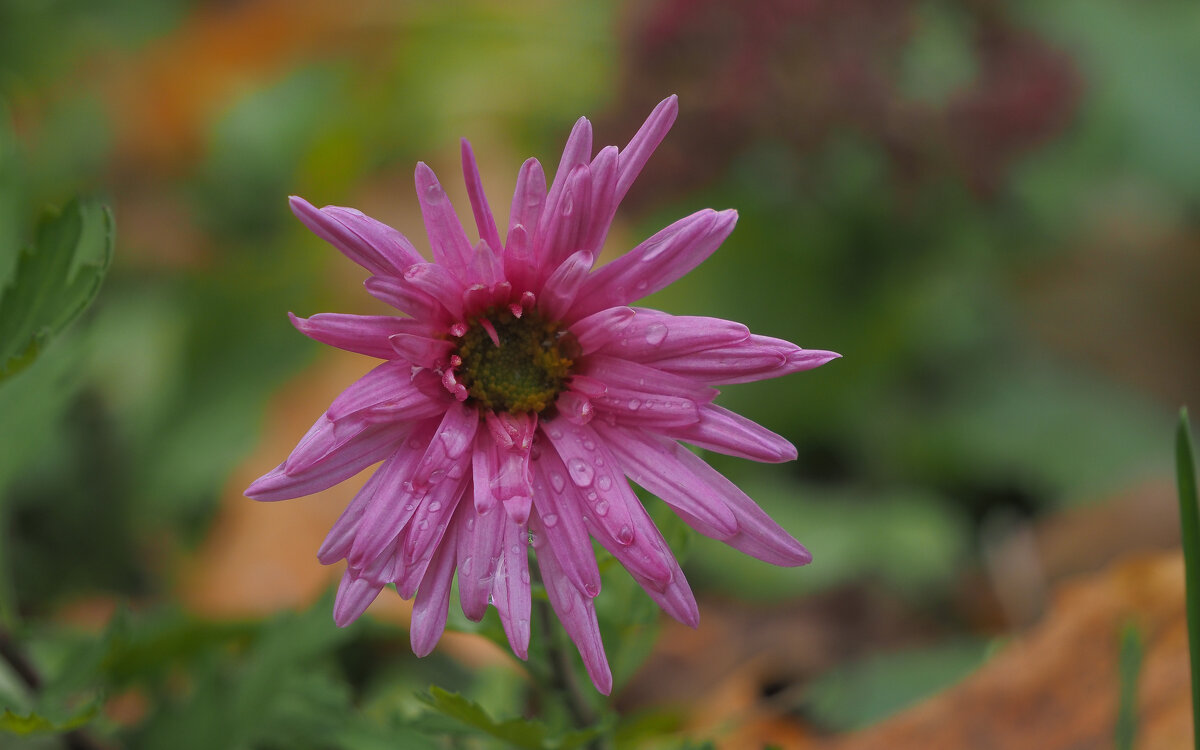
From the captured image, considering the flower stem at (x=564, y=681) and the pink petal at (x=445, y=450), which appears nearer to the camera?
the pink petal at (x=445, y=450)

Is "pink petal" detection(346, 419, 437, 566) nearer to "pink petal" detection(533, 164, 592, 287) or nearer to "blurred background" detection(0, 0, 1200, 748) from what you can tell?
"pink petal" detection(533, 164, 592, 287)

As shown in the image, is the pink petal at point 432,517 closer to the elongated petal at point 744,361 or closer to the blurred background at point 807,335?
the elongated petal at point 744,361

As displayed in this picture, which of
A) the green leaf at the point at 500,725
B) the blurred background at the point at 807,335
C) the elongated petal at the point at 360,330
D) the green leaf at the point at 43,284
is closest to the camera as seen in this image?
the elongated petal at the point at 360,330

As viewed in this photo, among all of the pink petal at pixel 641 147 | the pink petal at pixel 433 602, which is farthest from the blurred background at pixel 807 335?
the pink petal at pixel 641 147

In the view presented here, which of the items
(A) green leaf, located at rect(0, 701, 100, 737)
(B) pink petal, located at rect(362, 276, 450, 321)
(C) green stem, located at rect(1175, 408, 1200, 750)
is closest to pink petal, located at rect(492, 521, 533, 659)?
(B) pink petal, located at rect(362, 276, 450, 321)

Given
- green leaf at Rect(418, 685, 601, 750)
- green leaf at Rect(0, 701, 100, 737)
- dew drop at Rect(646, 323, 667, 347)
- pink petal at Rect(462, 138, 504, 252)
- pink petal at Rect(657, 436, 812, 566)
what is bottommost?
green leaf at Rect(0, 701, 100, 737)

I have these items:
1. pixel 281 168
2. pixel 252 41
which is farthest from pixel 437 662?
pixel 252 41
